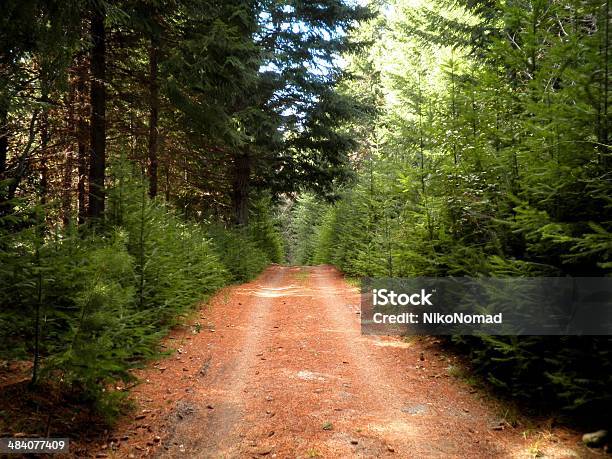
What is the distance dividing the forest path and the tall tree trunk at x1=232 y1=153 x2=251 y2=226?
1072cm

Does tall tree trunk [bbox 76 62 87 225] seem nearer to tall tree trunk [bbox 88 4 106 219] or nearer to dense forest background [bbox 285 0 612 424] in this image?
tall tree trunk [bbox 88 4 106 219]

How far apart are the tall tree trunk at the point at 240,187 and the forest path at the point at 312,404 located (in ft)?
35.2

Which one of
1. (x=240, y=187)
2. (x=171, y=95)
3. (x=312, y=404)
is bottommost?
(x=312, y=404)

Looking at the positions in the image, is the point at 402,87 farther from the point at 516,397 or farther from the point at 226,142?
the point at 516,397

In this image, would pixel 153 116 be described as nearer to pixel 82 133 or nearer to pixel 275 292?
pixel 82 133

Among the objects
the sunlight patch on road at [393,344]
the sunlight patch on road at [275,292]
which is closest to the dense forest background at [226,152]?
the sunlight patch on road at [393,344]

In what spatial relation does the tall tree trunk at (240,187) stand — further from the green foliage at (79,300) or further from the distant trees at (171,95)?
the green foliage at (79,300)

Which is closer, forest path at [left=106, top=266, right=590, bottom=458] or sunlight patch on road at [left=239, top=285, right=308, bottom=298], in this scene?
forest path at [left=106, top=266, right=590, bottom=458]

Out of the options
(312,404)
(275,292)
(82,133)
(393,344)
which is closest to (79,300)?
(312,404)

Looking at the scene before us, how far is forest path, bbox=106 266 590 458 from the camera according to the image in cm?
383

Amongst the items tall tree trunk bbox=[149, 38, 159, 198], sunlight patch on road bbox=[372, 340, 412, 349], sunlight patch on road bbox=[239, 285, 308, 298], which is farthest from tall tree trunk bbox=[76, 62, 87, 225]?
sunlight patch on road bbox=[372, 340, 412, 349]

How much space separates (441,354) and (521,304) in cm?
274

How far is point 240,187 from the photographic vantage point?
60.0 ft

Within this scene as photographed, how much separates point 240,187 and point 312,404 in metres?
14.5
